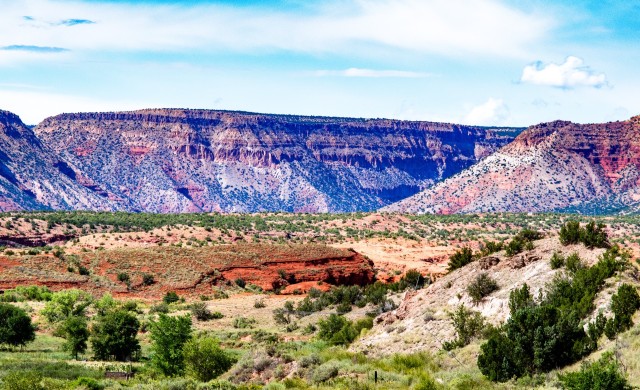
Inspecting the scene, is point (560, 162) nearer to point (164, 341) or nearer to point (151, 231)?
point (151, 231)

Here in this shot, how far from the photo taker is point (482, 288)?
30.5 metres

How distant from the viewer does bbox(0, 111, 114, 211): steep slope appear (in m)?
166

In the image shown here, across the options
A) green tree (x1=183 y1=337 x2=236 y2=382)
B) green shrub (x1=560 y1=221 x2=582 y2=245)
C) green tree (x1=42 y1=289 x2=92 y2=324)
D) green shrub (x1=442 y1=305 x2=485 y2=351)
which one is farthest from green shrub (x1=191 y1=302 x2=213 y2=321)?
green shrub (x1=560 y1=221 x2=582 y2=245)

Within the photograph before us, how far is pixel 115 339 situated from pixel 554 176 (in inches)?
5492

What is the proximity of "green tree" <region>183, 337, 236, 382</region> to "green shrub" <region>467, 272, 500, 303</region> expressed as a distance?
9717 millimetres

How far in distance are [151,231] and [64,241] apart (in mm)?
9644

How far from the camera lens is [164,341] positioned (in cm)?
3594

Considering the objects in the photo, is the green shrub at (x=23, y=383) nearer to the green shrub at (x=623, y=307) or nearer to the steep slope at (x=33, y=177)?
the green shrub at (x=623, y=307)

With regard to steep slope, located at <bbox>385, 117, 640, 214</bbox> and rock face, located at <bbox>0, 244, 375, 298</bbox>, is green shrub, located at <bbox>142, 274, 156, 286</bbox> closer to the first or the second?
rock face, located at <bbox>0, 244, 375, 298</bbox>

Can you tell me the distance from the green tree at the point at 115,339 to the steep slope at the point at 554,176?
413 ft

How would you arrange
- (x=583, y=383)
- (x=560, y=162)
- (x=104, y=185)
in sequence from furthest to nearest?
(x=104, y=185) < (x=560, y=162) < (x=583, y=383)

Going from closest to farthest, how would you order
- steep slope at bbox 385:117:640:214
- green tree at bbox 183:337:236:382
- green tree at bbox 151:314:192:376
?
1. green tree at bbox 183:337:236:382
2. green tree at bbox 151:314:192:376
3. steep slope at bbox 385:117:640:214

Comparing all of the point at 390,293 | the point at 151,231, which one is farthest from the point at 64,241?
the point at 390,293

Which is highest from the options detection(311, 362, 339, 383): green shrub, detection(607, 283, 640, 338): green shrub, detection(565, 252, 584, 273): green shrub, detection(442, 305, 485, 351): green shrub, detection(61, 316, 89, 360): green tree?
detection(565, 252, 584, 273): green shrub
